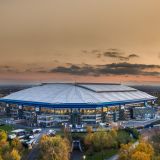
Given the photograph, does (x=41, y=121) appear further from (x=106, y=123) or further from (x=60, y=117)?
(x=106, y=123)

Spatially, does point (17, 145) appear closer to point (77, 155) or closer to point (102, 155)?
point (77, 155)

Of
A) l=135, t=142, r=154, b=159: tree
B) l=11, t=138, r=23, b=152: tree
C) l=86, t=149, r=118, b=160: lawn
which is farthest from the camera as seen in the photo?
l=11, t=138, r=23, b=152: tree

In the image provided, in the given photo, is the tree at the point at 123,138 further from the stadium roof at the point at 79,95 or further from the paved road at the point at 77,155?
the stadium roof at the point at 79,95

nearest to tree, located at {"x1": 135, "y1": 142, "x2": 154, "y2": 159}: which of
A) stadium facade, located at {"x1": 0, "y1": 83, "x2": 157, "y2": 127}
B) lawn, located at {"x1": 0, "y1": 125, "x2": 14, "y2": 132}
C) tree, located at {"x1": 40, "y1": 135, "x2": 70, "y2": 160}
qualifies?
tree, located at {"x1": 40, "y1": 135, "x2": 70, "y2": 160}

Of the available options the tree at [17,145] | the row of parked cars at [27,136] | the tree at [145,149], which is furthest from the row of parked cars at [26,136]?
the tree at [145,149]

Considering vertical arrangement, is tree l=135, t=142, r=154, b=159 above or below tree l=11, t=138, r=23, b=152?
above

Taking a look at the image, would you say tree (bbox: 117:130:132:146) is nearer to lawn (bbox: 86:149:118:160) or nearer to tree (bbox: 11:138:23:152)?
lawn (bbox: 86:149:118:160)

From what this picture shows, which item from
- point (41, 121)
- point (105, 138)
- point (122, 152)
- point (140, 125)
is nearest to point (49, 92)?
point (41, 121)

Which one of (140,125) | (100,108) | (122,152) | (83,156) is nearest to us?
(122,152)
